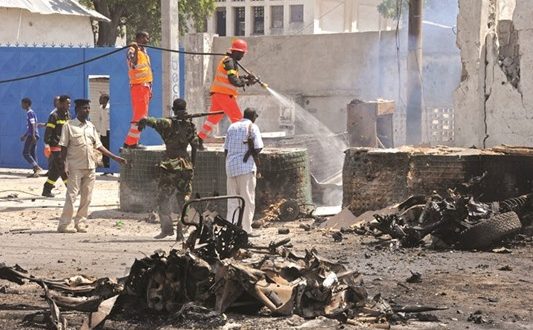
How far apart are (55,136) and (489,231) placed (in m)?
6.95

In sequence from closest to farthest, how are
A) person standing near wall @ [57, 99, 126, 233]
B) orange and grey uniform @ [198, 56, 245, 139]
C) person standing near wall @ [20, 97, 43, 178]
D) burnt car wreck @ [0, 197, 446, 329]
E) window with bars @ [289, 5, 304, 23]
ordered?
1. burnt car wreck @ [0, 197, 446, 329]
2. person standing near wall @ [57, 99, 126, 233]
3. orange and grey uniform @ [198, 56, 245, 139]
4. person standing near wall @ [20, 97, 43, 178]
5. window with bars @ [289, 5, 304, 23]

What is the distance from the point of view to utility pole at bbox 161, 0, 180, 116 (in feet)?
54.3

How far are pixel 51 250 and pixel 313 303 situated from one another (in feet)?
14.7

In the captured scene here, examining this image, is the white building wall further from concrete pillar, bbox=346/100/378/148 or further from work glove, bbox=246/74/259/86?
work glove, bbox=246/74/259/86

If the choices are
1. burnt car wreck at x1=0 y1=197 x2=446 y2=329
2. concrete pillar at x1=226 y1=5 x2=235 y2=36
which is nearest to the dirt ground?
burnt car wreck at x1=0 y1=197 x2=446 y2=329

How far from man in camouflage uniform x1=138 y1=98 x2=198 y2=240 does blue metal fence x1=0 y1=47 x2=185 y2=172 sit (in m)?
7.88

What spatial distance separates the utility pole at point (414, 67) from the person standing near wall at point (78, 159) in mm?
6607

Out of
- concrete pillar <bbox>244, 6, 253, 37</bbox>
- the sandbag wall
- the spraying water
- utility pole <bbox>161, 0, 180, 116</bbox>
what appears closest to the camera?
the sandbag wall

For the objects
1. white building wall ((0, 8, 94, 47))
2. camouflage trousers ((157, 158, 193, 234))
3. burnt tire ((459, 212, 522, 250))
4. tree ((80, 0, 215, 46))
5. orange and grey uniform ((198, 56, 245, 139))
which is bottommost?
burnt tire ((459, 212, 522, 250))

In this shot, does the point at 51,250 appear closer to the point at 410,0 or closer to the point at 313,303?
the point at 313,303

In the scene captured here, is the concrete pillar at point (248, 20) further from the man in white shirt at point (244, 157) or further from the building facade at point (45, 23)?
the man in white shirt at point (244, 157)

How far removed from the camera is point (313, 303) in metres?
7.11

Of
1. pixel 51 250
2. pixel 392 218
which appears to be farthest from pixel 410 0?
pixel 51 250

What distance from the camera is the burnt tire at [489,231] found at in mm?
10297
